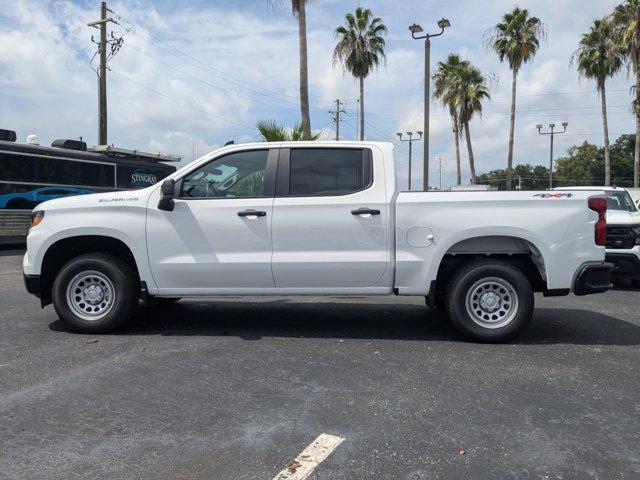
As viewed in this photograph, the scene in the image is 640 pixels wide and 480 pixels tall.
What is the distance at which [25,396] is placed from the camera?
13.8 ft

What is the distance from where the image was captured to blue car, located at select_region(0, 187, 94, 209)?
14.9 meters

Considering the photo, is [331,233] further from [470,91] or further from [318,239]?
[470,91]

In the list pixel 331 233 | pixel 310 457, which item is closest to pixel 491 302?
pixel 331 233

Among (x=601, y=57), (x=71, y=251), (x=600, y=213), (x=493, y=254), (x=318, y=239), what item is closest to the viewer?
(x=600, y=213)

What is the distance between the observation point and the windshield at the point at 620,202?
10406 millimetres

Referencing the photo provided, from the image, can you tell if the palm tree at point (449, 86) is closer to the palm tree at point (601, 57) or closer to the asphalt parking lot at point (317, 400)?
the palm tree at point (601, 57)

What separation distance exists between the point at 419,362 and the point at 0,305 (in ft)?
19.0

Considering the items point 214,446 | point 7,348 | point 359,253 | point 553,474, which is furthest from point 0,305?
point 553,474

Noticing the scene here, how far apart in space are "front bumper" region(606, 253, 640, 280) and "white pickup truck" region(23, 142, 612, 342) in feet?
12.8

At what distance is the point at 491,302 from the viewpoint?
18.8 ft

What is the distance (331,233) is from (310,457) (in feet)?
9.10

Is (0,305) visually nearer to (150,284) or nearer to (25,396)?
(150,284)

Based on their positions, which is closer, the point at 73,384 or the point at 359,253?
the point at 73,384

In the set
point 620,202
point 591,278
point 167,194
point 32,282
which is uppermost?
point 620,202
